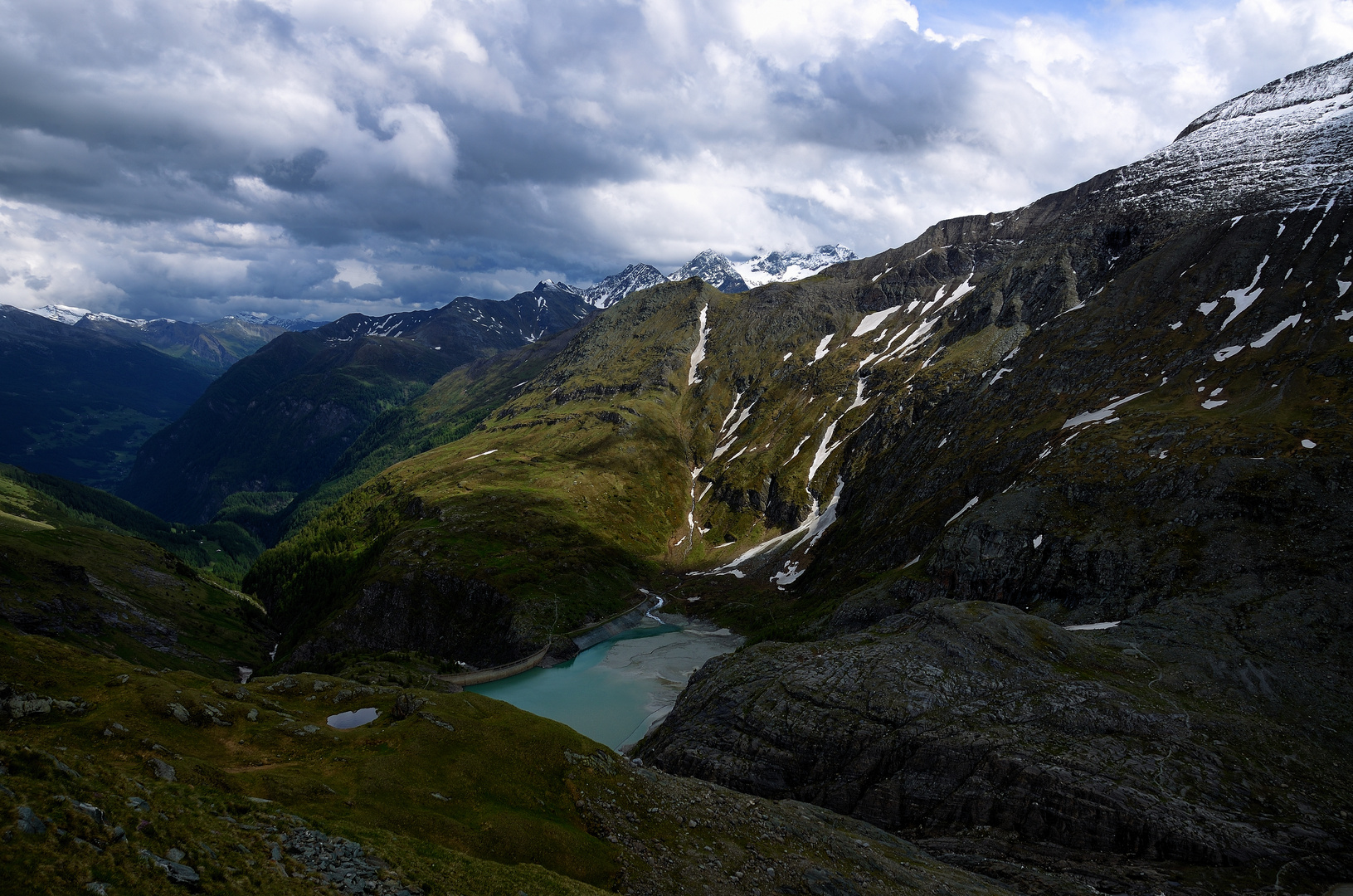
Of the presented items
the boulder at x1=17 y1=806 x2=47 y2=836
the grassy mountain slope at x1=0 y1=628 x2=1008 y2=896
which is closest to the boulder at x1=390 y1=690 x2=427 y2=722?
the grassy mountain slope at x1=0 y1=628 x2=1008 y2=896

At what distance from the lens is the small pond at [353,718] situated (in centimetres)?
5338

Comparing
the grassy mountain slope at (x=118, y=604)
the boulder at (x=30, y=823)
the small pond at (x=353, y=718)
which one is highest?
the boulder at (x=30, y=823)

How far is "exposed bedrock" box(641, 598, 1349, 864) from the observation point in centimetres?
4456

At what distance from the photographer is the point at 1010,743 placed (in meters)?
52.3

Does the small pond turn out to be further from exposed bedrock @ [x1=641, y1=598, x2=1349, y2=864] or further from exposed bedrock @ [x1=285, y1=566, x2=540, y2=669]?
exposed bedrock @ [x1=285, y1=566, x2=540, y2=669]

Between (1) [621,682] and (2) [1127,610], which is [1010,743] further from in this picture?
(1) [621,682]

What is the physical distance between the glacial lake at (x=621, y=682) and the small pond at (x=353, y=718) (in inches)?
1736

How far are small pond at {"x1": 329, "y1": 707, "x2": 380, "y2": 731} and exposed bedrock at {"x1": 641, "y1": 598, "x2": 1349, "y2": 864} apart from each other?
3065cm

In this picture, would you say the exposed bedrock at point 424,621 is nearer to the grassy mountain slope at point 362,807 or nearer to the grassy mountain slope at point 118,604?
the grassy mountain slope at point 118,604

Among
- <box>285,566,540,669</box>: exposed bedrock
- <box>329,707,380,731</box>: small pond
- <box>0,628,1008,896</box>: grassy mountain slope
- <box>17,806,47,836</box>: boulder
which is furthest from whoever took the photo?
<box>285,566,540,669</box>: exposed bedrock

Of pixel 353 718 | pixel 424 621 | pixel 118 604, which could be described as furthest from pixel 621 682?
pixel 118 604

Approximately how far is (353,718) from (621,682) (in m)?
76.7

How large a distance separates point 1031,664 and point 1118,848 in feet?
61.7

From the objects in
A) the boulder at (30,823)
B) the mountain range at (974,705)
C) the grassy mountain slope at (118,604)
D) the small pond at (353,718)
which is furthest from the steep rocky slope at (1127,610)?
the grassy mountain slope at (118,604)
